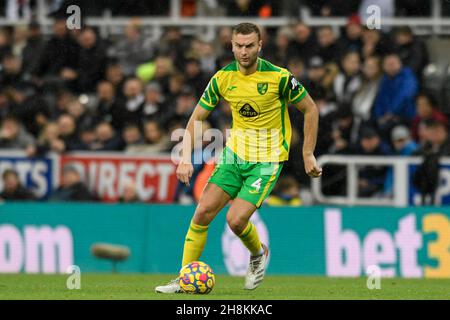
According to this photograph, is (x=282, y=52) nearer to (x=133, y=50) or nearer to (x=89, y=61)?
(x=133, y=50)

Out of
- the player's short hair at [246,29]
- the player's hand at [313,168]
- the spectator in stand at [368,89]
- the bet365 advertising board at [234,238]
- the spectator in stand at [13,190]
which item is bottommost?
the bet365 advertising board at [234,238]

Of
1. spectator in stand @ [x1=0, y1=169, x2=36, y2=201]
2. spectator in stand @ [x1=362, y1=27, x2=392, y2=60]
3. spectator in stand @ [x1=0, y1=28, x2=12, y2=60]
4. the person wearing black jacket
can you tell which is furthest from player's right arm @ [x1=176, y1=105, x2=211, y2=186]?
spectator in stand @ [x1=0, y1=28, x2=12, y2=60]

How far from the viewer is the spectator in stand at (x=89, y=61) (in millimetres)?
18703

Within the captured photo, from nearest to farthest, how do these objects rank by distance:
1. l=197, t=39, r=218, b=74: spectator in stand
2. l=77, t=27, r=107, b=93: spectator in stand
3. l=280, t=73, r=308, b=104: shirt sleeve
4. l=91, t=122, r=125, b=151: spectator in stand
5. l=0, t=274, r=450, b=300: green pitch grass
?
l=0, t=274, r=450, b=300: green pitch grass
l=280, t=73, r=308, b=104: shirt sleeve
l=91, t=122, r=125, b=151: spectator in stand
l=197, t=39, r=218, b=74: spectator in stand
l=77, t=27, r=107, b=93: spectator in stand

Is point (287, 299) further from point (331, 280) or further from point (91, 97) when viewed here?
point (91, 97)

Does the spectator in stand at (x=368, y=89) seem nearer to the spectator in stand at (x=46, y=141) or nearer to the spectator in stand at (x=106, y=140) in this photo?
the spectator in stand at (x=106, y=140)

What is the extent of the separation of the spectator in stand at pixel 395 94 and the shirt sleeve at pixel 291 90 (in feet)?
18.8

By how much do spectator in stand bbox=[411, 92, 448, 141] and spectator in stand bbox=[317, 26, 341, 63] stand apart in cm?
155

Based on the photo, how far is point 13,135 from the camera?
18250 millimetres

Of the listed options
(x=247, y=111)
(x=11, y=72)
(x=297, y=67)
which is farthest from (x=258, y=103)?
(x=11, y=72)

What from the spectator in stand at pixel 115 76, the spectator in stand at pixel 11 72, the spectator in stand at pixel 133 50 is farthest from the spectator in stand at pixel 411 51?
the spectator in stand at pixel 11 72

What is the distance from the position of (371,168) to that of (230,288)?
5271mm

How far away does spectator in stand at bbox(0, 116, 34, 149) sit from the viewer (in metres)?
18.2

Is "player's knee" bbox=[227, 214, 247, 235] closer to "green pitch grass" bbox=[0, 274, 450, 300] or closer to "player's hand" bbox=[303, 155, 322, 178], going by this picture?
"green pitch grass" bbox=[0, 274, 450, 300]
